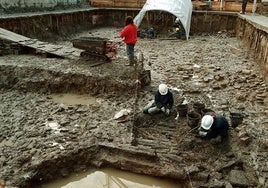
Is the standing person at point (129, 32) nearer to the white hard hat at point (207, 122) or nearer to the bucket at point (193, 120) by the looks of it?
the bucket at point (193, 120)

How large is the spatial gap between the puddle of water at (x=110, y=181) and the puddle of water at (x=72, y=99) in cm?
298

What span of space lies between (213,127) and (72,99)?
4.48m

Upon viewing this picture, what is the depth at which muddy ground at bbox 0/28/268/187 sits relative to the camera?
16.6 feet

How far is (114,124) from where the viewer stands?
648 cm

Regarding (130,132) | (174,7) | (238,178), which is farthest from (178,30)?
(238,178)

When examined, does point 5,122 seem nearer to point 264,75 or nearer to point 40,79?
point 40,79

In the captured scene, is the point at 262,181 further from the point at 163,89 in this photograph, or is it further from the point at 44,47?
the point at 44,47

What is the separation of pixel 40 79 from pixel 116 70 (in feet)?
8.30

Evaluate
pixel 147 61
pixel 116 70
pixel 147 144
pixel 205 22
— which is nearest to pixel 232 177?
pixel 147 144

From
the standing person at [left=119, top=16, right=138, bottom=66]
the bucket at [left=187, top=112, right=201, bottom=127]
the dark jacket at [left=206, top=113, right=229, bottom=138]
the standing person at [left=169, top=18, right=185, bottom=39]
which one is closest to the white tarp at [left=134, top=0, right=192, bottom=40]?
the standing person at [left=169, top=18, right=185, bottom=39]

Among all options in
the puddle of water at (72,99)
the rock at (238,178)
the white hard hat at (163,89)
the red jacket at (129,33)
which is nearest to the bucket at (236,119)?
the rock at (238,178)

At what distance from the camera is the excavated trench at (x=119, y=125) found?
5102mm

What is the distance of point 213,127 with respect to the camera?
5535 millimetres

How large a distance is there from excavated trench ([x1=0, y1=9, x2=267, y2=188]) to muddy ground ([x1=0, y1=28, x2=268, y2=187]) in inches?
0.8
